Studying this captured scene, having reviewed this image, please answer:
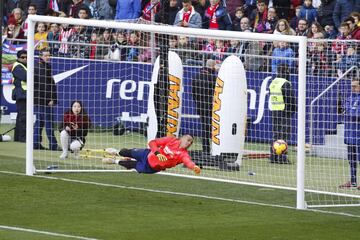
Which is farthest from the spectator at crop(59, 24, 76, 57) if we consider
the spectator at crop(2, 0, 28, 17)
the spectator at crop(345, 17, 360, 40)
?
the spectator at crop(2, 0, 28, 17)

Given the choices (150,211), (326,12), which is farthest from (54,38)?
(150,211)

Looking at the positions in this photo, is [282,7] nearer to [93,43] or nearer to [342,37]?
[342,37]

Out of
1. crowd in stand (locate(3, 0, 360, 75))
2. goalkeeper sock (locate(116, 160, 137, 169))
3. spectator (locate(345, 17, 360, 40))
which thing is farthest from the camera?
spectator (locate(345, 17, 360, 40))

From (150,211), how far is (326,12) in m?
12.4

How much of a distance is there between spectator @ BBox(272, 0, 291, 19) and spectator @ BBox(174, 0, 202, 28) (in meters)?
1.90

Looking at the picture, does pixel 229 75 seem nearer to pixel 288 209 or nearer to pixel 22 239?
pixel 288 209

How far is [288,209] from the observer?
16.9 metres

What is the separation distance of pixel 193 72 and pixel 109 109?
2.82m

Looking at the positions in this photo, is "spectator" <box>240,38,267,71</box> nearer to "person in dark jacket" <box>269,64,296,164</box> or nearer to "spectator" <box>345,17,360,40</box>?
"person in dark jacket" <box>269,64,296,164</box>

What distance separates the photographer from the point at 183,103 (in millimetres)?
23234

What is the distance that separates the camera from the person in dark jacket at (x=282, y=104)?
74.6 ft

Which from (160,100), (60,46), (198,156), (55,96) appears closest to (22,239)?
(198,156)

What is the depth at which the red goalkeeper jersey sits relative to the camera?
18.2m

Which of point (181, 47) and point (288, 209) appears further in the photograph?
point (181, 47)
